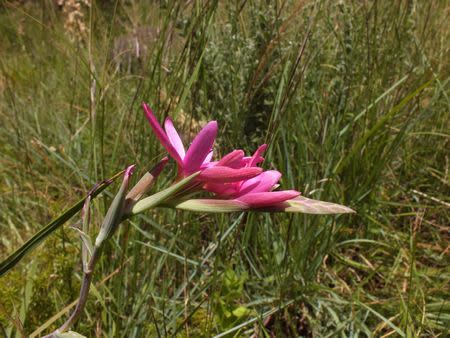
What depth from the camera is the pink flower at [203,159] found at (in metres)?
0.55

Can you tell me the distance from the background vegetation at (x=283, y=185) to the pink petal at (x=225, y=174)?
470 mm

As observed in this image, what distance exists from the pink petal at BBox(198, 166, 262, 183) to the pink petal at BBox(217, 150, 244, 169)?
20 mm

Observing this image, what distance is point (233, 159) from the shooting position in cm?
57

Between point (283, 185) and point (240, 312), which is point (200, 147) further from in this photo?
point (283, 185)

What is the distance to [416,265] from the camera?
58.1 inches

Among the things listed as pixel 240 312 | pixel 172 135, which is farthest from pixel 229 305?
pixel 172 135

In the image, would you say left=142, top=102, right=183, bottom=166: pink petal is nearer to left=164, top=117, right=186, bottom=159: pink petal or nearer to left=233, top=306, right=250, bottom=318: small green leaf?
left=164, top=117, right=186, bottom=159: pink petal

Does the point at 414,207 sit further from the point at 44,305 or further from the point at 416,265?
the point at 44,305

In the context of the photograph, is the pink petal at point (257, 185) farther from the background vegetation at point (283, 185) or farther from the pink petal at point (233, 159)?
the background vegetation at point (283, 185)

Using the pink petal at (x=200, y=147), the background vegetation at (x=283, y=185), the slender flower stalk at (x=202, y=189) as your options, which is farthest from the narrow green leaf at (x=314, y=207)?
the background vegetation at (x=283, y=185)

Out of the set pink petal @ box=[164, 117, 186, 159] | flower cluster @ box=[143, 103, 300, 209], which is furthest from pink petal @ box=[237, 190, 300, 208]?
pink petal @ box=[164, 117, 186, 159]

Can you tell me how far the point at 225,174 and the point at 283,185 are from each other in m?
0.92

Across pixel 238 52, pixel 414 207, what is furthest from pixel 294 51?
pixel 414 207

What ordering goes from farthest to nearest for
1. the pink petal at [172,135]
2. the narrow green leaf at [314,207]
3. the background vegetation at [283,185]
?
the background vegetation at [283,185] → the pink petal at [172,135] → the narrow green leaf at [314,207]
